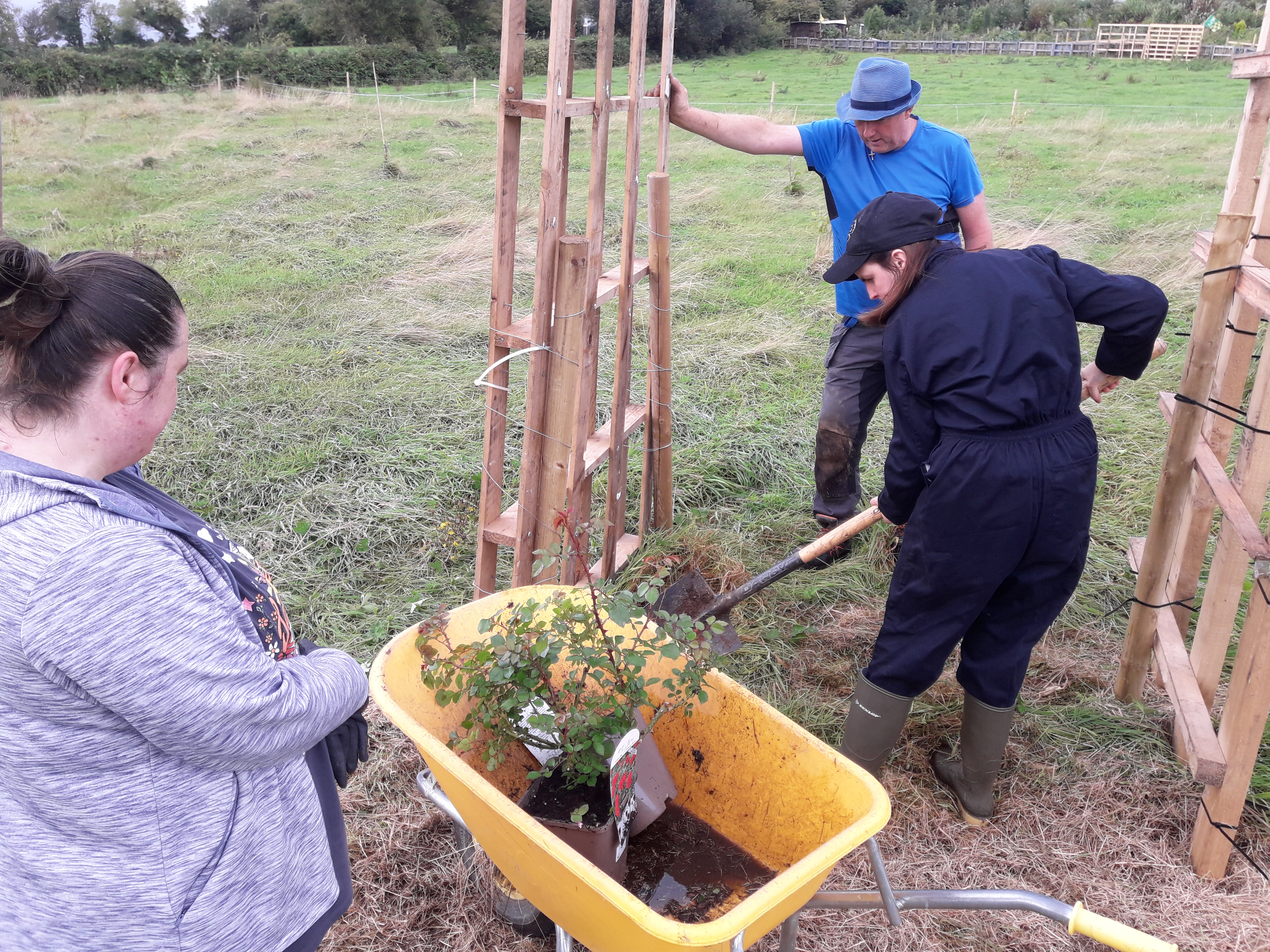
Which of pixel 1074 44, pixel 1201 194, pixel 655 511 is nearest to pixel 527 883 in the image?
pixel 655 511

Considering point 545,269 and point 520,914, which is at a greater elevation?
point 545,269

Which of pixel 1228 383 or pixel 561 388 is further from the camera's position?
pixel 561 388

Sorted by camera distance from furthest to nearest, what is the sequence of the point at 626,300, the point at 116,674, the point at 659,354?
the point at 659,354 → the point at 626,300 → the point at 116,674

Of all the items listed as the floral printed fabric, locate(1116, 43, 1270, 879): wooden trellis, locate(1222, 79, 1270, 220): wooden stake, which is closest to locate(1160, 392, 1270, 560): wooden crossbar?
locate(1116, 43, 1270, 879): wooden trellis

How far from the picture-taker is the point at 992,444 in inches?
86.3

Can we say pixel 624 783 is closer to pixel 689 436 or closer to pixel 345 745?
pixel 345 745

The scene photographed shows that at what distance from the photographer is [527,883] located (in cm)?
172

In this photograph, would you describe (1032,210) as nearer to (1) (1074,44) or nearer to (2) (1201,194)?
(2) (1201,194)

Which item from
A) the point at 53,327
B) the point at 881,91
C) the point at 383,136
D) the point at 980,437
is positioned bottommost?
the point at 980,437

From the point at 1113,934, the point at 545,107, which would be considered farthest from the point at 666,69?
the point at 1113,934

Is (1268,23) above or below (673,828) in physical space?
above

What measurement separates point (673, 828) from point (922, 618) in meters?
0.87

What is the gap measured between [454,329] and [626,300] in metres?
3.77

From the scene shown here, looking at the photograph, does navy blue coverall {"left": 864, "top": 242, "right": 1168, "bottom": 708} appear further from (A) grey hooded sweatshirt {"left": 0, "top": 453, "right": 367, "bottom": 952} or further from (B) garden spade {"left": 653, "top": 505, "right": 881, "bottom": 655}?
(A) grey hooded sweatshirt {"left": 0, "top": 453, "right": 367, "bottom": 952}
